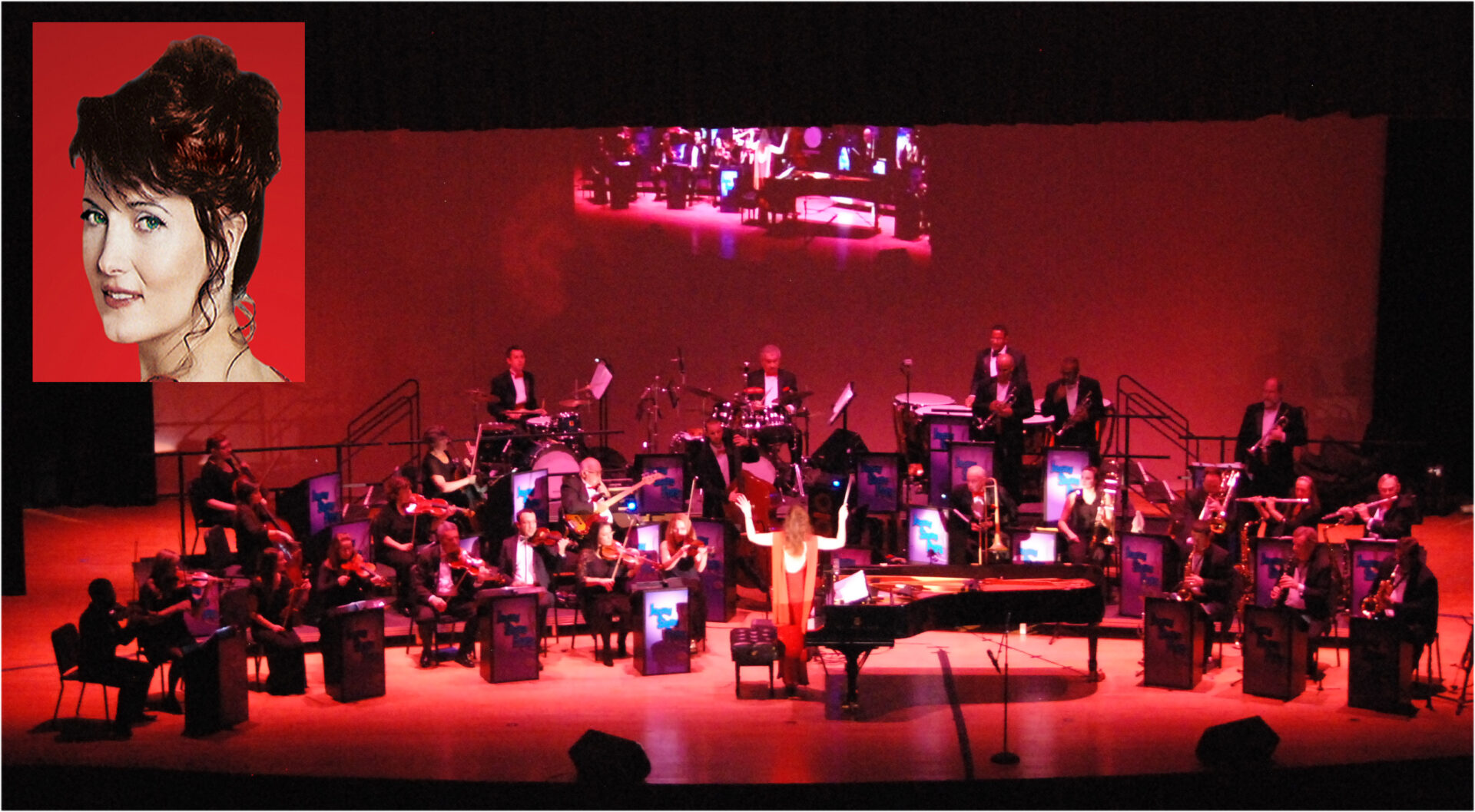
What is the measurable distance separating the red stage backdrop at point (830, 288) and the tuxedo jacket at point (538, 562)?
506 centimetres

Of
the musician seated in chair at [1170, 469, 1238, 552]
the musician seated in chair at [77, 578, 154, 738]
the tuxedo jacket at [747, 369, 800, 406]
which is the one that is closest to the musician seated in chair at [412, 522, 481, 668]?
the musician seated in chair at [77, 578, 154, 738]

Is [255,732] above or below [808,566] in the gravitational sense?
below

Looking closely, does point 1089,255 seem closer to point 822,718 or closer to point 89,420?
point 822,718

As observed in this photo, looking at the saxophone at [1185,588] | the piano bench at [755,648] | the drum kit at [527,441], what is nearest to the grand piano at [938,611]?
the piano bench at [755,648]

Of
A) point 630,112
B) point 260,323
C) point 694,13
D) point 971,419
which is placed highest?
point 694,13

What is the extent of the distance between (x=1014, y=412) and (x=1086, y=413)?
2.01ft

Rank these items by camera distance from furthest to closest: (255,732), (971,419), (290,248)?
(971,419) < (290,248) < (255,732)

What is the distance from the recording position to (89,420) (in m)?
14.5

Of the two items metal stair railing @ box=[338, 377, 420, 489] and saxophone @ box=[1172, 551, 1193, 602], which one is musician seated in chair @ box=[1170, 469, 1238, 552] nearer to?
saxophone @ box=[1172, 551, 1193, 602]

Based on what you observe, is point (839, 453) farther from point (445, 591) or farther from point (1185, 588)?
point (445, 591)

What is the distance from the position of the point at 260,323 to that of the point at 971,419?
6.03 meters

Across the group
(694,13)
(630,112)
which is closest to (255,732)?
(630,112)

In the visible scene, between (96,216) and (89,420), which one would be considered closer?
(96,216)

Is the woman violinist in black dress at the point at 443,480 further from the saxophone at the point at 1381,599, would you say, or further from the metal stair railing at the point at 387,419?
the saxophone at the point at 1381,599
